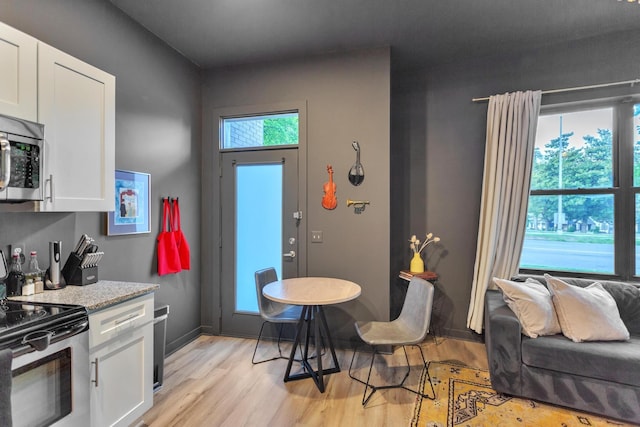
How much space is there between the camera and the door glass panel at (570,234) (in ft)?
10.0

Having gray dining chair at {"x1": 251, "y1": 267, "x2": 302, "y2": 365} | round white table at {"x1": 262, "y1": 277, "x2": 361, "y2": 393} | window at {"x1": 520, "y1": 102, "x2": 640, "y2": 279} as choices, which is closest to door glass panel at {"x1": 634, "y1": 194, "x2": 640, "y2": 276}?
window at {"x1": 520, "y1": 102, "x2": 640, "y2": 279}

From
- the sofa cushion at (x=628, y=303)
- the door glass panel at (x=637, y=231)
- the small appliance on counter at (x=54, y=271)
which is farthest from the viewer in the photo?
the door glass panel at (x=637, y=231)

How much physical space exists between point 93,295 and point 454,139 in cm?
354

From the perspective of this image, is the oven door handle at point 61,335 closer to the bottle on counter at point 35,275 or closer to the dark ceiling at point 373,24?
the bottle on counter at point 35,275

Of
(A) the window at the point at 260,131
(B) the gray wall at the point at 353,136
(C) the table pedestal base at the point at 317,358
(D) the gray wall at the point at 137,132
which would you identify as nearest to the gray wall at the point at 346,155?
(B) the gray wall at the point at 353,136

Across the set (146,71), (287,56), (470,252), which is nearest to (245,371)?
(470,252)

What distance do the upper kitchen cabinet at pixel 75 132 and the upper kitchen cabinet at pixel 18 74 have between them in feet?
0.12

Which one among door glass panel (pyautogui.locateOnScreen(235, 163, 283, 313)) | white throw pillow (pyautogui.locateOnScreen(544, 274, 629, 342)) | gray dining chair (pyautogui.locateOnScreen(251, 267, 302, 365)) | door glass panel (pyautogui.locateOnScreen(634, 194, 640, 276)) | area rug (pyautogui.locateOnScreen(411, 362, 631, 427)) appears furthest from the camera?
door glass panel (pyautogui.locateOnScreen(235, 163, 283, 313))

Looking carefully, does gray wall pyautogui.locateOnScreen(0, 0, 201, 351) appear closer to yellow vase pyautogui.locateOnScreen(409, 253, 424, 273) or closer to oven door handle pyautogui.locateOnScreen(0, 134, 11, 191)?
oven door handle pyautogui.locateOnScreen(0, 134, 11, 191)

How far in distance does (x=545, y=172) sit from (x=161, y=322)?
12.7 feet

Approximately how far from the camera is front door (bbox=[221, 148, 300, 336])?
3.36m

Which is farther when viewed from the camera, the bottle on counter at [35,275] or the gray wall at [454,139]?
the gray wall at [454,139]

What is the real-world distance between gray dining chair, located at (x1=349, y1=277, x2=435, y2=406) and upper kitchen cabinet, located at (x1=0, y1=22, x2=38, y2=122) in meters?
2.48

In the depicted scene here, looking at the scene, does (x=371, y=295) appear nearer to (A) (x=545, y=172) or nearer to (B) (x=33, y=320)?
(A) (x=545, y=172)
